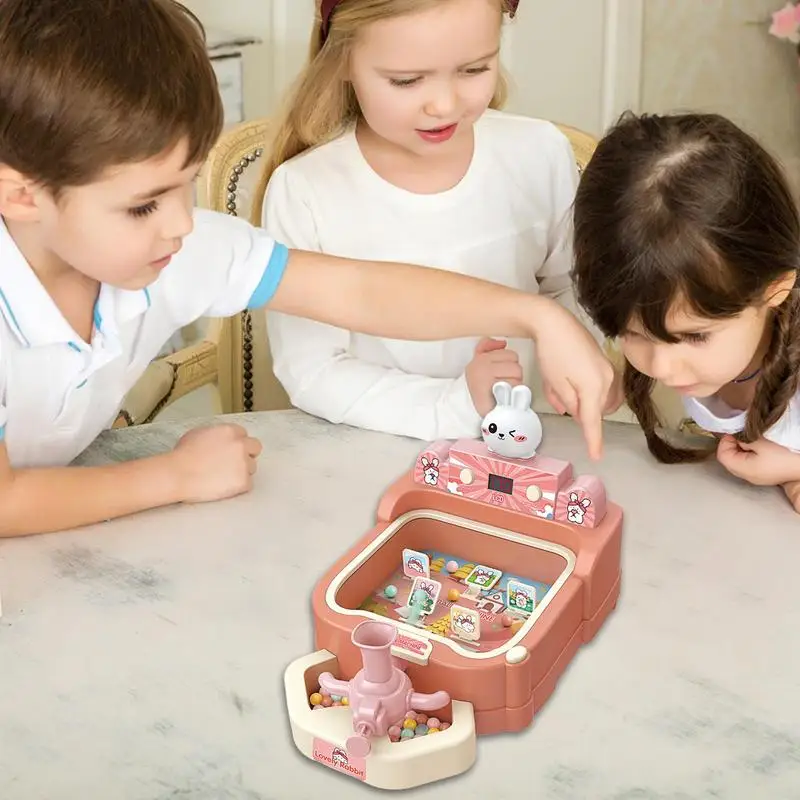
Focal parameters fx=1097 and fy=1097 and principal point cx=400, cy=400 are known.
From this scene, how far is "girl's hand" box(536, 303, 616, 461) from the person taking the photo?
1.04 m

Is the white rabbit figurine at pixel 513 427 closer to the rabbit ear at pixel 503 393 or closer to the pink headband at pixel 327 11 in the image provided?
the rabbit ear at pixel 503 393

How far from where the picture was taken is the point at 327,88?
130 cm

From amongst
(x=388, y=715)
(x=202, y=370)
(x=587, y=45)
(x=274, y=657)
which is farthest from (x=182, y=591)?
(x=587, y=45)

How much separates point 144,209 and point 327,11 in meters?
0.43

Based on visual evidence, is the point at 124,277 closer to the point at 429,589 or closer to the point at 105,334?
the point at 105,334

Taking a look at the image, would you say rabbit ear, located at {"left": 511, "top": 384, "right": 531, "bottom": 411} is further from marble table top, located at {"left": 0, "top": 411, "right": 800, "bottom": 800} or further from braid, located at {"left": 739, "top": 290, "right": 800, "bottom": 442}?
braid, located at {"left": 739, "top": 290, "right": 800, "bottom": 442}

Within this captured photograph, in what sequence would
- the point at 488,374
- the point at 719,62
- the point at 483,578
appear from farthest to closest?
the point at 719,62
the point at 488,374
the point at 483,578

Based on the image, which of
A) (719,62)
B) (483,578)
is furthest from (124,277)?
(719,62)

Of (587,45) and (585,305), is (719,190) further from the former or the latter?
(587,45)

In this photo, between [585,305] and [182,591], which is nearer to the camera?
[182,591]

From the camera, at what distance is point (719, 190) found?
999 mm

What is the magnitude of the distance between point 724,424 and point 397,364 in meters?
0.46

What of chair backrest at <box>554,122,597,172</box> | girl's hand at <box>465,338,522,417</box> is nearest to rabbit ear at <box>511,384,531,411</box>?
girl's hand at <box>465,338,522,417</box>

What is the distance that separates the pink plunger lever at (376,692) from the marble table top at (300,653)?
0.14 feet
